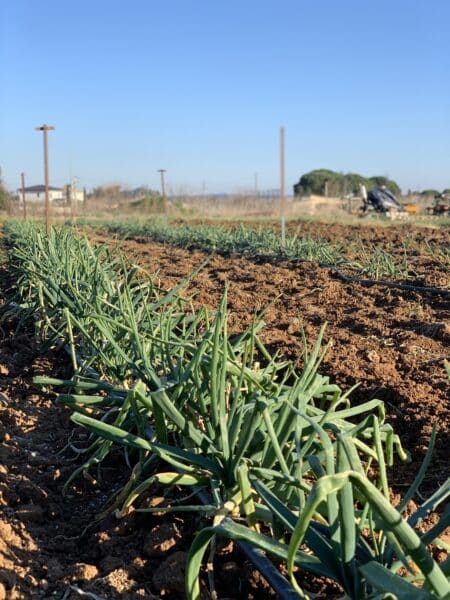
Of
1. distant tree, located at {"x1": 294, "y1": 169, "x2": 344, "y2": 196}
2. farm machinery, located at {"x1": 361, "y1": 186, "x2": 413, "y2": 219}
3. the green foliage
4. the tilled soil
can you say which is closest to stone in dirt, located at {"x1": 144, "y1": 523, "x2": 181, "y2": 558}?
the tilled soil

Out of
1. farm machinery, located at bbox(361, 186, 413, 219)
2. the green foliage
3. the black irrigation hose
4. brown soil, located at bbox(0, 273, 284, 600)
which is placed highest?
the green foliage

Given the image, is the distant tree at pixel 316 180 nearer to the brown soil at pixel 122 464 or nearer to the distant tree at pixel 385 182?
the distant tree at pixel 385 182

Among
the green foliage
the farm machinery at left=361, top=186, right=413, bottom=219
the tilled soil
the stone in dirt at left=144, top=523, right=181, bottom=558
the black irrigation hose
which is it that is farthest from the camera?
the green foliage

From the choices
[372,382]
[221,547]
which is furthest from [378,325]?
[221,547]

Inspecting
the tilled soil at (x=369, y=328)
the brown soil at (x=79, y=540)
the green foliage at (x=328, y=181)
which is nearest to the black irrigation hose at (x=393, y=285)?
the tilled soil at (x=369, y=328)

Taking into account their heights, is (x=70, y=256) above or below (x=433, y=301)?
above

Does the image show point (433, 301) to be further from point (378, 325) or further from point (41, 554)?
point (41, 554)

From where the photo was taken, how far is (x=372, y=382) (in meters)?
3.03

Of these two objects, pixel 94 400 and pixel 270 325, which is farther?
Result: pixel 270 325

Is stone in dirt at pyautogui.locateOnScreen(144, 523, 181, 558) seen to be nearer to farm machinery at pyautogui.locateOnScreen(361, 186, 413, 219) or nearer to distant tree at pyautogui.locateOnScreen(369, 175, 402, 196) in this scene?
farm machinery at pyautogui.locateOnScreen(361, 186, 413, 219)

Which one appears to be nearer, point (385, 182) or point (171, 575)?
point (171, 575)

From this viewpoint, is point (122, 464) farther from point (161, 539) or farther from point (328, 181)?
point (328, 181)

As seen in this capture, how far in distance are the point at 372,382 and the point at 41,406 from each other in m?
1.49

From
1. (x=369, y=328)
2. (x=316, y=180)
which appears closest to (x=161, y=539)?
(x=369, y=328)
